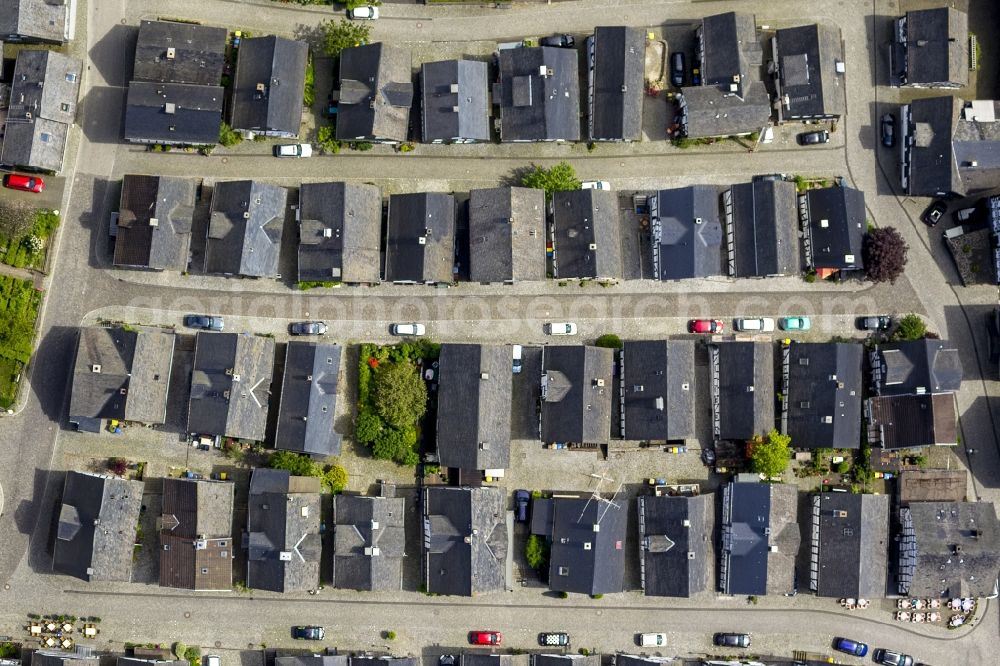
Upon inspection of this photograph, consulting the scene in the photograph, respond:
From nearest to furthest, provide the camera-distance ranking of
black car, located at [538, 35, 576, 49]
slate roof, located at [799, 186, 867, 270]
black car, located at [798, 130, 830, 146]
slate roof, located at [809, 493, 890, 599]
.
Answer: slate roof, located at [809, 493, 890, 599]
slate roof, located at [799, 186, 867, 270]
black car, located at [538, 35, 576, 49]
black car, located at [798, 130, 830, 146]

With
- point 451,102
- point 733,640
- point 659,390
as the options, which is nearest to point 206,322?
point 451,102

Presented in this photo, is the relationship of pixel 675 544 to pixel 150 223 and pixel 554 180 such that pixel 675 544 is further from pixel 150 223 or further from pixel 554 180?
pixel 150 223

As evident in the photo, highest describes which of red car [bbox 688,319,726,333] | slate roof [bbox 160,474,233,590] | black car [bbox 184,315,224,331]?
red car [bbox 688,319,726,333]

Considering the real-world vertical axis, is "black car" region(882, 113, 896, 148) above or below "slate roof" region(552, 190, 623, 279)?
above

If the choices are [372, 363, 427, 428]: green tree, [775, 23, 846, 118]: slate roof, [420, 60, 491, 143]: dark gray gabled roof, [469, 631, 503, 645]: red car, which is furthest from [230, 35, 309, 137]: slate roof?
[469, 631, 503, 645]: red car

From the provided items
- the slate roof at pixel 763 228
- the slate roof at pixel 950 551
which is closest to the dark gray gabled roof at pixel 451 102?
the slate roof at pixel 763 228

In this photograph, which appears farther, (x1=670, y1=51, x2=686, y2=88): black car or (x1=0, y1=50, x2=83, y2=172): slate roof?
(x1=670, y1=51, x2=686, y2=88): black car

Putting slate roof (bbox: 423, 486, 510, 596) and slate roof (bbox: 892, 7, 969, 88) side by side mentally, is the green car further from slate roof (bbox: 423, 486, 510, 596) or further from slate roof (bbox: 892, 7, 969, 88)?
slate roof (bbox: 423, 486, 510, 596)

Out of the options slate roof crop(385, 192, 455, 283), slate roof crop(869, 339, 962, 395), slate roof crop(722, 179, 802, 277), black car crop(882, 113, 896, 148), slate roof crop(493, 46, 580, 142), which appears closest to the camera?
slate roof crop(385, 192, 455, 283)
